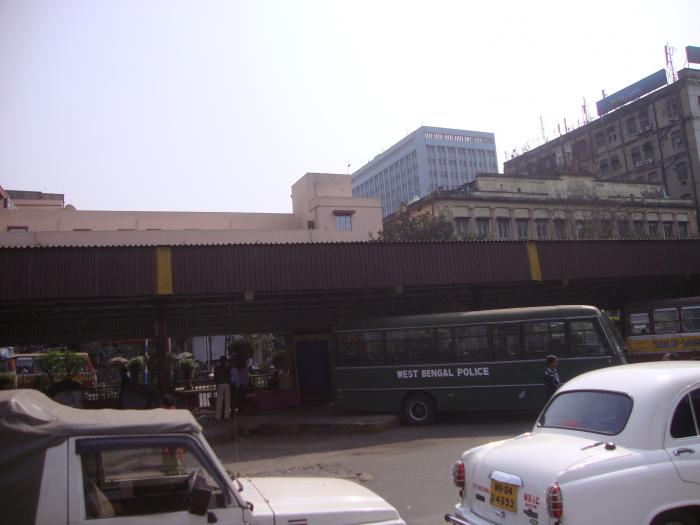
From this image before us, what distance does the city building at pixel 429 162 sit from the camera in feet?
391

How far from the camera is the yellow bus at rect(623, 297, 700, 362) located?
18.9 meters

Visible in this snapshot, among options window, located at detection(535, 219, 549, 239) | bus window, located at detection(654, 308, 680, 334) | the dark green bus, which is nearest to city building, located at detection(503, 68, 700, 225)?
window, located at detection(535, 219, 549, 239)

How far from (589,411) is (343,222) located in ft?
120

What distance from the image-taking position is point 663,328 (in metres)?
19.8

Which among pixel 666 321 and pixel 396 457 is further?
pixel 666 321

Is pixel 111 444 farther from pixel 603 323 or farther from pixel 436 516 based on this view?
pixel 603 323

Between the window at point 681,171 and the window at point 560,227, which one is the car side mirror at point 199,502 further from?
the window at point 681,171

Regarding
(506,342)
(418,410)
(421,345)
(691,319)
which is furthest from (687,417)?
(691,319)

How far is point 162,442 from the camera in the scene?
341cm

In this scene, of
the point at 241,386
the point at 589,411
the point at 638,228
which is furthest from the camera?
the point at 638,228

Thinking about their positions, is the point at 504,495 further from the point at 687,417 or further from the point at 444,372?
the point at 444,372

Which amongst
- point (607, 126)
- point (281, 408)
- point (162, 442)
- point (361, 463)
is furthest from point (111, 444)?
point (607, 126)

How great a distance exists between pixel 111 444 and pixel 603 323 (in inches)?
491

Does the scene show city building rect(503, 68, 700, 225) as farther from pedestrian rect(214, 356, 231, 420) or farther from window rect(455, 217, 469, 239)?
pedestrian rect(214, 356, 231, 420)
